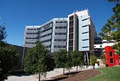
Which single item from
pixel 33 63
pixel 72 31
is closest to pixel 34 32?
pixel 72 31

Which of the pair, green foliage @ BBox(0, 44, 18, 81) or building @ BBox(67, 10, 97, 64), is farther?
building @ BBox(67, 10, 97, 64)

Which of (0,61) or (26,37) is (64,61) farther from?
(26,37)

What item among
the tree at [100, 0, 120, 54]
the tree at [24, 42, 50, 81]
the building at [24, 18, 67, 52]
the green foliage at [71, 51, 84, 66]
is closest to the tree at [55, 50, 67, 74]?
the green foliage at [71, 51, 84, 66]

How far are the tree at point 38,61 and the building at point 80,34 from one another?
62.7m

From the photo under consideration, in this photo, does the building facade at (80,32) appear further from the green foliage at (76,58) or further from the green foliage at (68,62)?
the green foliage at (68,62)

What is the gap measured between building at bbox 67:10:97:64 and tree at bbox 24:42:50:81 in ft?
206

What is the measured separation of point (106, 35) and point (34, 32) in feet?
368

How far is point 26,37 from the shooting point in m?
119

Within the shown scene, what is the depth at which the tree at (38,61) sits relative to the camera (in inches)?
777

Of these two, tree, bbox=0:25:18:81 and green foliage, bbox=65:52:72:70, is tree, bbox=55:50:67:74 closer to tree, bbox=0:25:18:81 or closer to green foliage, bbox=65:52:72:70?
green foliage, bbox=65:52:72:70

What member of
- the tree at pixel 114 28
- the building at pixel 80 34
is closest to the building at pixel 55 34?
the building at pixel 80 34

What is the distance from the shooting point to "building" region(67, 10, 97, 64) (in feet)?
270

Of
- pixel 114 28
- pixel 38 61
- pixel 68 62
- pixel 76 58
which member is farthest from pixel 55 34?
pixel 114 28

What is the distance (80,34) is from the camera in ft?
Answer: 282
